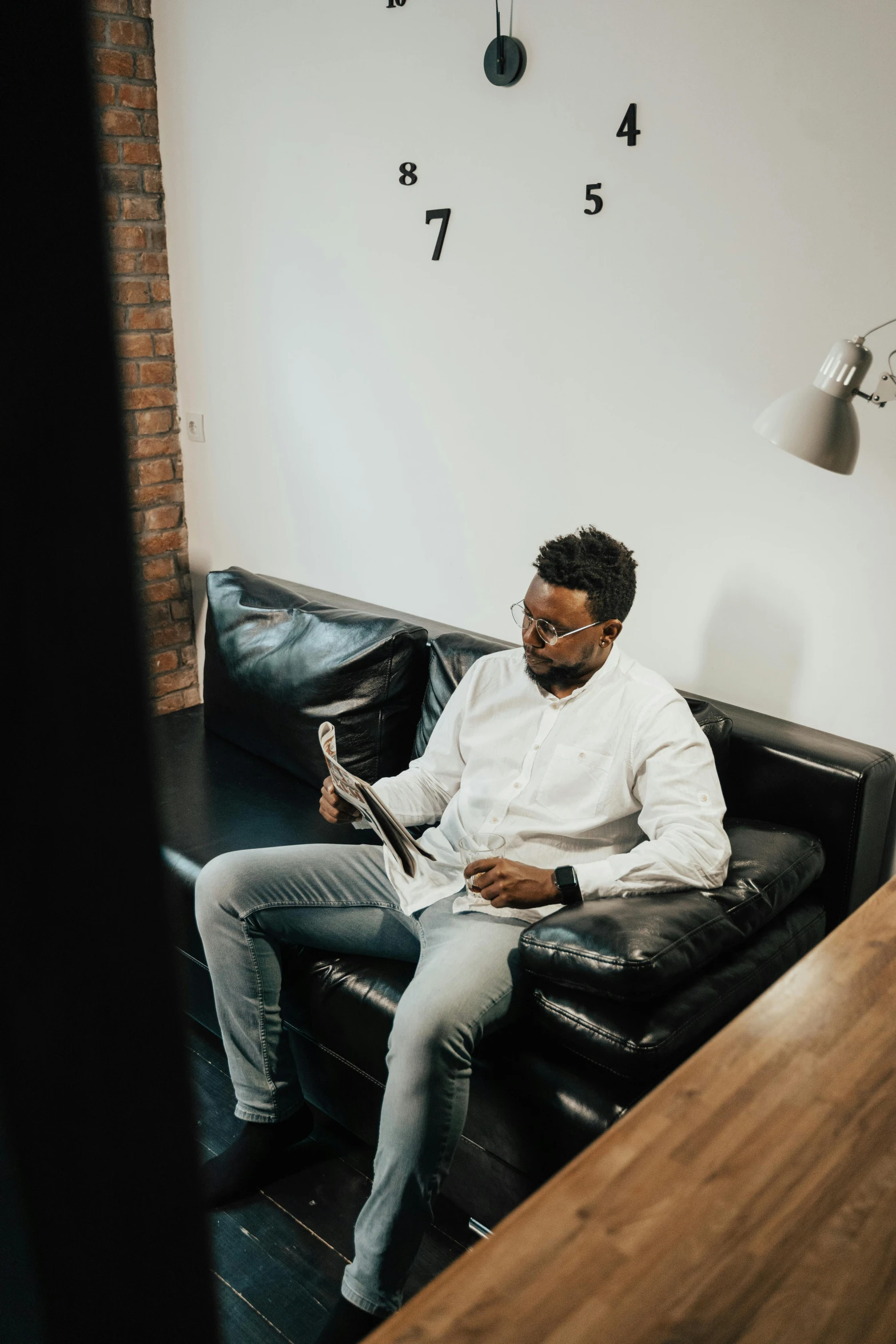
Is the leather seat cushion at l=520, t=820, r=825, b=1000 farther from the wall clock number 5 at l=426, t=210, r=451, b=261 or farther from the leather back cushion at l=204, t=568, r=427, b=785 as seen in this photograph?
the wall clock number 5 at l=426, t=210, r=451, b=261

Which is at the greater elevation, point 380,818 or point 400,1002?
point 380,818

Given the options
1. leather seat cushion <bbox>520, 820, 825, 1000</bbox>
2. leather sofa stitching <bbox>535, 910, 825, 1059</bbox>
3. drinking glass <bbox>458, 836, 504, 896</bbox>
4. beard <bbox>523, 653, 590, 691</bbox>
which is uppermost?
beard <bbox>523, 653, 590, 691</bbox>

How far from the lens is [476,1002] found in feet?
5.12

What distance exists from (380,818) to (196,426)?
6.97ft

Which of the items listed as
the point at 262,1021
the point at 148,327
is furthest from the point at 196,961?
the point at 148,327

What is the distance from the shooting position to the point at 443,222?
254 centimetres

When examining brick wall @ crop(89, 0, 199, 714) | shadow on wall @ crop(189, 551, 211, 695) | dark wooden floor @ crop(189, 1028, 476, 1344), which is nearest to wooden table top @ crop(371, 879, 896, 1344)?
dark wooden floor @ crop(189, 1028, 476, 1344)

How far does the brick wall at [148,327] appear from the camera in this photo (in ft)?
10.2

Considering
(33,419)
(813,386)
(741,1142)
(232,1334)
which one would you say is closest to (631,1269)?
(741,1142)

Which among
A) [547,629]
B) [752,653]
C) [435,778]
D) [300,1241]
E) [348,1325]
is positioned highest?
[547,629]

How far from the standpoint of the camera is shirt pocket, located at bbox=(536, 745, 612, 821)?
73.3 inches

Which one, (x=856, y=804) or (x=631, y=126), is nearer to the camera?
(x=856, y=804)

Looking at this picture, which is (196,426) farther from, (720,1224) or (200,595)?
(720,1224)

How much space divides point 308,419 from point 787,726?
1.74 m
